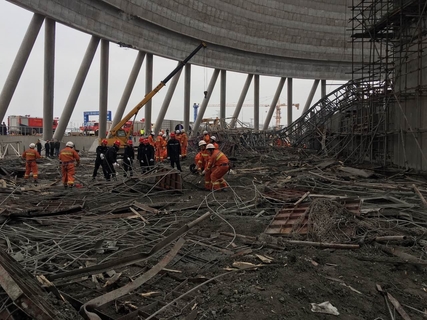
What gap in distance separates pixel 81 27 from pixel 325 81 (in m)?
30.4

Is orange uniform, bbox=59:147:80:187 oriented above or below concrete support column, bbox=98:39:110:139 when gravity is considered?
below

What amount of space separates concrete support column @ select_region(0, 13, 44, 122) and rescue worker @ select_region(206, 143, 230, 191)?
17.5 metres

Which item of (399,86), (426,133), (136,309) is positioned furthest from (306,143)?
(136,309)

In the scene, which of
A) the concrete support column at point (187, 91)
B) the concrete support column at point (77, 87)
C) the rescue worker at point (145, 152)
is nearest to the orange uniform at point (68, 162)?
the rescue worker at point (145, 152)

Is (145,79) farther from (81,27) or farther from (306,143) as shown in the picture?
(306,143)

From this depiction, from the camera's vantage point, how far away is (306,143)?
81.1 ft

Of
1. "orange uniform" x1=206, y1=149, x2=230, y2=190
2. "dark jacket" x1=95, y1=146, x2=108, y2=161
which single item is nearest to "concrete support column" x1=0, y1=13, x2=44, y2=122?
"dark jacket" x1=95, y1=146, x2=108, y2=161

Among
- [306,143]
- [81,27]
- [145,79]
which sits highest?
[81,27]

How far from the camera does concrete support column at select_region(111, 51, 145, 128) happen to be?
3039 cm

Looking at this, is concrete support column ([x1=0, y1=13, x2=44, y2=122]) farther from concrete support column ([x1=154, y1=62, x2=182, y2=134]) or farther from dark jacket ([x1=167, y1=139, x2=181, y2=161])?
dark jacket ([x1=167, y1=139, x2=181, y2=161])

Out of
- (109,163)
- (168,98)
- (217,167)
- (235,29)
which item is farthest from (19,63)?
(235,29)

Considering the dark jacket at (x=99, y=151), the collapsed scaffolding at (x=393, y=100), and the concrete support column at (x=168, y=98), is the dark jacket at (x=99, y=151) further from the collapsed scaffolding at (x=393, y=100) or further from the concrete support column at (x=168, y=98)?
the concrete support column at (x=168, y=98)

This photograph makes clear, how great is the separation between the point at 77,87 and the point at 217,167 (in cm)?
2080

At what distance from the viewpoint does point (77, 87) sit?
27203mm
